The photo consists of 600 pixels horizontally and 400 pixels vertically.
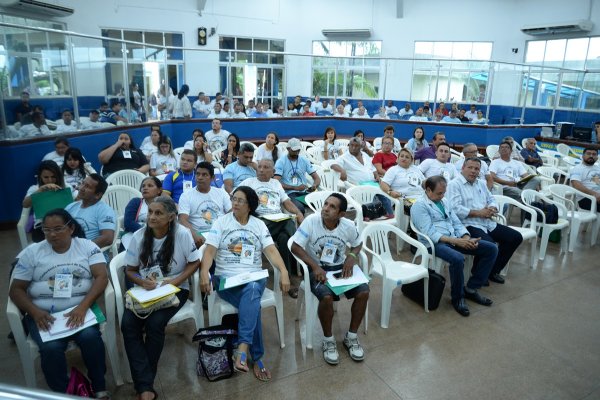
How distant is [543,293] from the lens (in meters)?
3.76

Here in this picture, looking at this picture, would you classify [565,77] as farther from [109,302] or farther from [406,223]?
[109,302]

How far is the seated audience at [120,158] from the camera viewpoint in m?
5.23

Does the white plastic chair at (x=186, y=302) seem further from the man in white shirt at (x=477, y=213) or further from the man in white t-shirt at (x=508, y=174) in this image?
the man in white t-shirt at (x=508, y=174)

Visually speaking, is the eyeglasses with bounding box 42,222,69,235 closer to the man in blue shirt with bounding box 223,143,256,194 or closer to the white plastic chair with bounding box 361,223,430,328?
the white plastic chair with bounding box 361,223,430,328

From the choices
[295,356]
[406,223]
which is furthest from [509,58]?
[295,356]

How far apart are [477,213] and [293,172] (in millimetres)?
2057

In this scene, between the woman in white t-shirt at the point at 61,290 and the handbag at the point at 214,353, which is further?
the handbag at the point at 214,353

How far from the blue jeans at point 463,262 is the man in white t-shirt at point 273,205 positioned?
131 cm

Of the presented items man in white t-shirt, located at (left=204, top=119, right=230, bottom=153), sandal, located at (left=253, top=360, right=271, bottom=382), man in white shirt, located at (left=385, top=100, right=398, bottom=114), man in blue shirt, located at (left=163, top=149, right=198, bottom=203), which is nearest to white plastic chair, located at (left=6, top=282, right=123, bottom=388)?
sandal, located at (left=253, top=360, right=271, bottom=382)

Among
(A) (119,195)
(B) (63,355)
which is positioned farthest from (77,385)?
(A) (119,195)

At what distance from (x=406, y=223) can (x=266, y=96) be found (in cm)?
641

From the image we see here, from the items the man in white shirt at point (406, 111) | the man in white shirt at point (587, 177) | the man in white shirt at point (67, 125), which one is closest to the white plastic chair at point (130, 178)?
the man in white shirt at point (67, 125)

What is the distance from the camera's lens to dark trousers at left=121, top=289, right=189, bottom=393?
2.21 metres

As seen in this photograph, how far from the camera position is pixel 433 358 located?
2727mm
